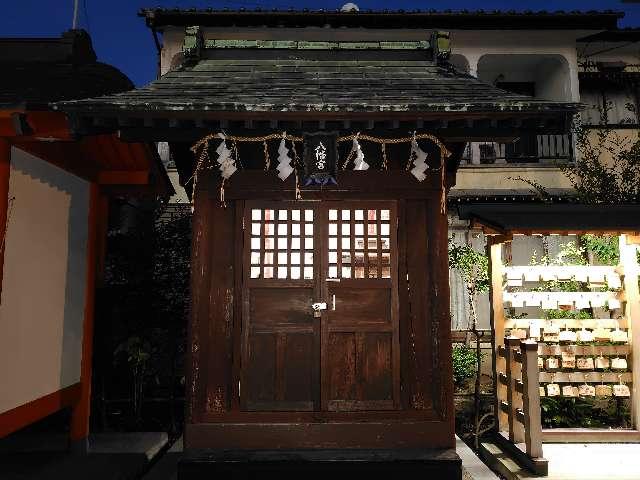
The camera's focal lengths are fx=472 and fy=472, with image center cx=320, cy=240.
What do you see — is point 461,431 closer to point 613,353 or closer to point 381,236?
point 613,353

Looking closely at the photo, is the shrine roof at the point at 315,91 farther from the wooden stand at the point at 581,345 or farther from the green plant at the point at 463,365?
the green plant at the point at 463,365

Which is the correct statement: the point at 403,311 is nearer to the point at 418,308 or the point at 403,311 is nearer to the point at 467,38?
the point at 418,308

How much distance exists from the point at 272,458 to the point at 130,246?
5742mm

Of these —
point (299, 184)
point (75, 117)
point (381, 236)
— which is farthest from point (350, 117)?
point (75, 117)

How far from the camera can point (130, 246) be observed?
9727 mm

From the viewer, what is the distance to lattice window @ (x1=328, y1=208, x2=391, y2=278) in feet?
21.2

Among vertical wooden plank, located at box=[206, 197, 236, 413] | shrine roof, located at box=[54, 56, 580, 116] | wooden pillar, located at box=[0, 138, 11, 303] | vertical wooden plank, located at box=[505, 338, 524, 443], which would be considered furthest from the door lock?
wooden pillar, located at box=[0, 138, 11, 303]

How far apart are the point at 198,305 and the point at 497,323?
4688 mm

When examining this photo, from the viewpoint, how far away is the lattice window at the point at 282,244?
6453 millimetres

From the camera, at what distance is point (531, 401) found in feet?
21.1

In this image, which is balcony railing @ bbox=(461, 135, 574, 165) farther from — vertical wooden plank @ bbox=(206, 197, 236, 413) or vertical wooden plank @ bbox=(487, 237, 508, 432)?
vertical wooden plank @ bbox=(206, 197, 236, 413)

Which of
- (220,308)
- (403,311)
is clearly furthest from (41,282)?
(403,311)

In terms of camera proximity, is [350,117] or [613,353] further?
[613,353]

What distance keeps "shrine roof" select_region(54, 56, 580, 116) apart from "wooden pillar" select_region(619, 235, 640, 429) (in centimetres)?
335
